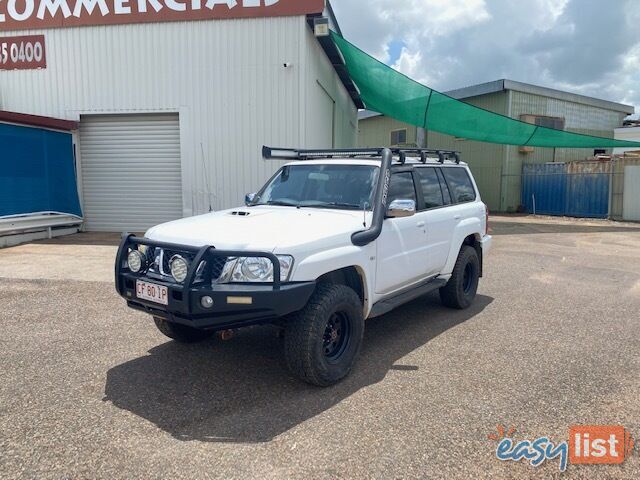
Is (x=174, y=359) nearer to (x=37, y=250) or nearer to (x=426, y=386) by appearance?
(x=426, y=386)

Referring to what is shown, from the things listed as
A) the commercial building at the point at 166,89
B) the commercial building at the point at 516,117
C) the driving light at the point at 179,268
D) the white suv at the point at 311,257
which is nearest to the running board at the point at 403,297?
the white suv at the point at 311,257

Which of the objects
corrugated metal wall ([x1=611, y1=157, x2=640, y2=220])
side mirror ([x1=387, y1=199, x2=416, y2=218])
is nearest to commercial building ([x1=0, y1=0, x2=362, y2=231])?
side mirror ([x1=387, y1=199, x2=416, y2=218])

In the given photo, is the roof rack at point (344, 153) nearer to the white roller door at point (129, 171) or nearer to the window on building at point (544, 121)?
the white roller door at point (129, 171)

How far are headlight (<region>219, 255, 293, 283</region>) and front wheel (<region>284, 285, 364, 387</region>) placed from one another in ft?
1.28

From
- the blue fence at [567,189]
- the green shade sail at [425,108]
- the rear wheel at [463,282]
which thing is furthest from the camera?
the blue fence at [567,189]

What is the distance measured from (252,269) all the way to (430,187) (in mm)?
2862

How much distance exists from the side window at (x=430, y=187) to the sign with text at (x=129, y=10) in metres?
7.62

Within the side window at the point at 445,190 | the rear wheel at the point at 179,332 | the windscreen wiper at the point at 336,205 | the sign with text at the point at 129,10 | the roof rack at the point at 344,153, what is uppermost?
the sign with text at the point at 129,10

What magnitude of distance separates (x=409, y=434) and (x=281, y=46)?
1075 cm

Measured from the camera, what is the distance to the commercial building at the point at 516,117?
2078 centimetres

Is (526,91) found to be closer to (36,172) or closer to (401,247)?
(36,172)

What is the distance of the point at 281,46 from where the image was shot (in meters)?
12.1

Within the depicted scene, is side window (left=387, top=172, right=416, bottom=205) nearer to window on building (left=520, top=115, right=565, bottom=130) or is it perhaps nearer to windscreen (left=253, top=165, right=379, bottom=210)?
windscreen (left=253, top=165, right=379, bottom=210)

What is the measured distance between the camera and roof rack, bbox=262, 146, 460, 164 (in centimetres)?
517
